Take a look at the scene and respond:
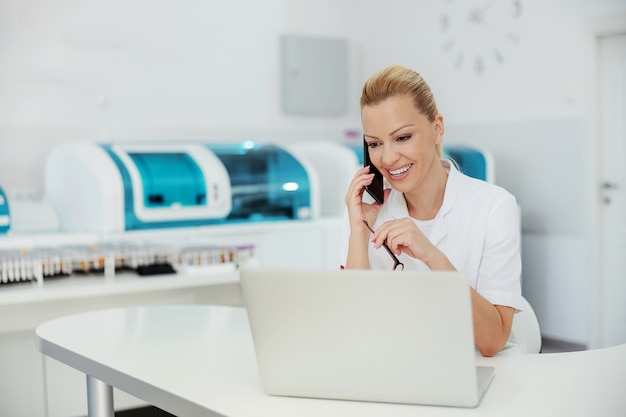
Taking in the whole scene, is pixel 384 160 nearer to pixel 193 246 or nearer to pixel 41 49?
pixel 193 246

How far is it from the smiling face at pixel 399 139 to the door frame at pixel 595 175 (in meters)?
3.41

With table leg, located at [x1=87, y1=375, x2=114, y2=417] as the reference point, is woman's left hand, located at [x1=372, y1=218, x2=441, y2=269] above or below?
above

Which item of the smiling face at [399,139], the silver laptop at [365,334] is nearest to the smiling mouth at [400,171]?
the smiling face at [399,139]

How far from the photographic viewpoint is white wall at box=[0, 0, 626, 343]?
4660mm

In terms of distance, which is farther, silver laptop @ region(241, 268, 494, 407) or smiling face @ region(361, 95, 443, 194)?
smiling face @ region(361, 95, 443, 194)

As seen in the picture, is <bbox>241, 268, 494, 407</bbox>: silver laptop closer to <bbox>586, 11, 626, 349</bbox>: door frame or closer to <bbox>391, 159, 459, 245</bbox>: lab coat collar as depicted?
<bbox>391, 159, 459, 245</bbox>: lab coat collar

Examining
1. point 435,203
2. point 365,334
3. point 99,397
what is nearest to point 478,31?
point 435,203

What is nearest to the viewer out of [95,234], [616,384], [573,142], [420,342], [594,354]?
[420,342]

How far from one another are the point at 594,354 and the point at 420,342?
1.88 ft

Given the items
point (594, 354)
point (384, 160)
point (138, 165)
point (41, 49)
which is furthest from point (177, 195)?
point (594, 354)

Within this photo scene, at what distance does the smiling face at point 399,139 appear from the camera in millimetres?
1787

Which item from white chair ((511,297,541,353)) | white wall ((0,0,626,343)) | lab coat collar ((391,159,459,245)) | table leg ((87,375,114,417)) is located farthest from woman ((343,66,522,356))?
white wall ((0,0,626,343))

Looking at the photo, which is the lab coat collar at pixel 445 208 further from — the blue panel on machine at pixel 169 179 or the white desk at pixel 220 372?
the blue panel on machine at pixel 169 179

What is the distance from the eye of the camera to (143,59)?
5102mm
